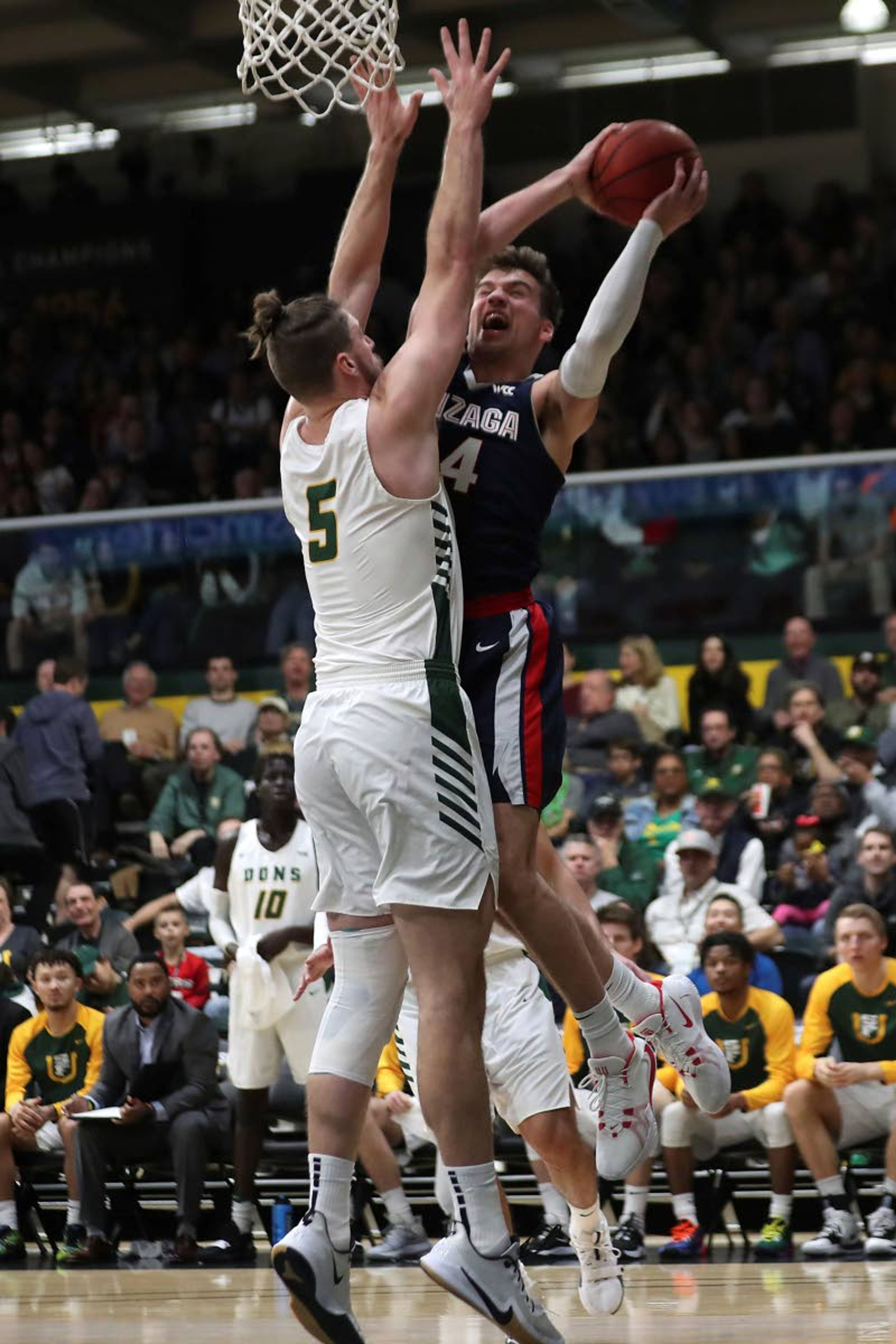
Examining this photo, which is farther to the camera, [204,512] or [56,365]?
[56,365]

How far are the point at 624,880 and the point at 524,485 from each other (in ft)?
21.0

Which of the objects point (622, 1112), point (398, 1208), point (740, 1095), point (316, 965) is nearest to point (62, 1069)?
point (398, 1208)

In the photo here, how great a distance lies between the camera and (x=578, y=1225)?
5781 mm

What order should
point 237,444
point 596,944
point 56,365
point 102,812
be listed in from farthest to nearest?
point 56,365 < point 237,444 < point 102,812 < point 596,944

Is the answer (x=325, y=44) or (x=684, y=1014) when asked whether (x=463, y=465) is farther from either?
(x=684, y=1014)

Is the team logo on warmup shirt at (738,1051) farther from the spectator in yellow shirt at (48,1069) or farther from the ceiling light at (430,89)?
the ceiling light at (430,89)

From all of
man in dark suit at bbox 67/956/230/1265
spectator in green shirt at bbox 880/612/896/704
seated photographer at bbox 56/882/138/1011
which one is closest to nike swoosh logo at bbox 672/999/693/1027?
man in dark suit at bbox 67/956/230/1265

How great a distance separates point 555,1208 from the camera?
919cm

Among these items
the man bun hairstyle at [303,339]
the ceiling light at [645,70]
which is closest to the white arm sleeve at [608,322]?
the man bun hairstyle at [303,339]

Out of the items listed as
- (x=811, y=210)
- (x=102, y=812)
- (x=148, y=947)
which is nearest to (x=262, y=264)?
(x=811, y=210)

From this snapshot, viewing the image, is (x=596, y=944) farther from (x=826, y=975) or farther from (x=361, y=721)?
(x=826, y=975)

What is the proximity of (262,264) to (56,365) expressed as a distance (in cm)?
250

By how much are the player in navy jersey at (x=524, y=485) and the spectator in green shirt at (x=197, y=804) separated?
25.2 ft

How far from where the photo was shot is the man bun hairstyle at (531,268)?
5602mm
